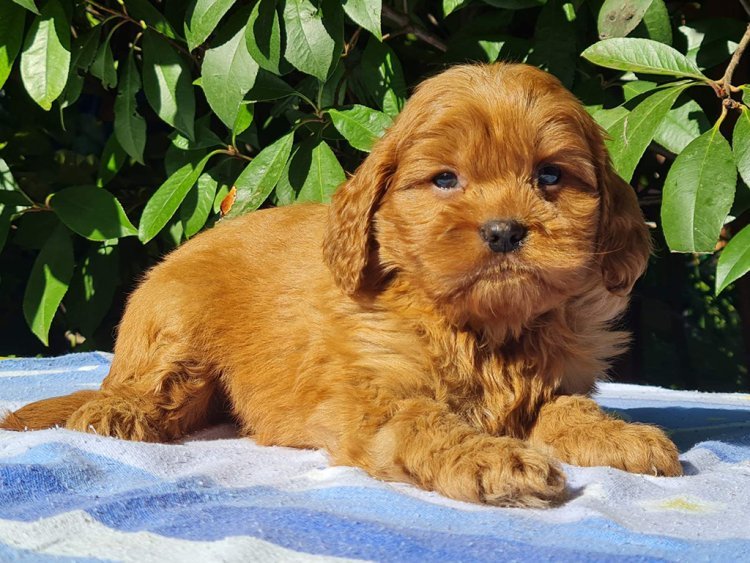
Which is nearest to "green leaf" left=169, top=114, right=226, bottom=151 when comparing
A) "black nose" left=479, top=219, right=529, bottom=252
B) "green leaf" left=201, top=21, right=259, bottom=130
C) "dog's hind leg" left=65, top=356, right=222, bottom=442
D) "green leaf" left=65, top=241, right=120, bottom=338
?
"green leaf" left=201, top=21, right=259, bottom=130

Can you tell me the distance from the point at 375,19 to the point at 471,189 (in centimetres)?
104

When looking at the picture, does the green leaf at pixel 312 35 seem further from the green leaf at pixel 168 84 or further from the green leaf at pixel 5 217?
the green leaf at pixel 5 217

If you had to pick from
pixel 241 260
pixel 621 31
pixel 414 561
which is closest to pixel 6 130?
pixel 241 260

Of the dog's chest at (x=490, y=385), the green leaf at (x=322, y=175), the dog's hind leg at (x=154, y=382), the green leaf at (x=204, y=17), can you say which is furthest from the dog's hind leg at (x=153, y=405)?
the green leaf at (x=204, y=17)

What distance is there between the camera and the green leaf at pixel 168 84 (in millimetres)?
3762

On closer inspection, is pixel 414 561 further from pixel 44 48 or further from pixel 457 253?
pixel 44 48

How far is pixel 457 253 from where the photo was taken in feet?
7.30

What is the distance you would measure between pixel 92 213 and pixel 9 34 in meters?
0.77

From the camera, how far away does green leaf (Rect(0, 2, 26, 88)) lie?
3.69 m

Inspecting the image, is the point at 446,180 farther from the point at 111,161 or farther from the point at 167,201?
the point at 111,161

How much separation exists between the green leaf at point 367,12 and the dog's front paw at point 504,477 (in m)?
1.56

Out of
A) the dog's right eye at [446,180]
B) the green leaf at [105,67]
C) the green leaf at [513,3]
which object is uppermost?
the green leaf at [513,3]

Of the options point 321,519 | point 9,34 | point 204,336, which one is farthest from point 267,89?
point 321,519

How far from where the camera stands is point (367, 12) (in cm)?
314
